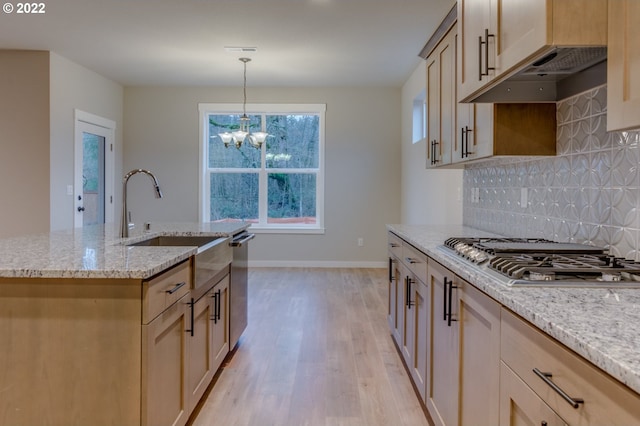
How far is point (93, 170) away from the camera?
5.81 m

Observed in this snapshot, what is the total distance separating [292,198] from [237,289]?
3.72 meters

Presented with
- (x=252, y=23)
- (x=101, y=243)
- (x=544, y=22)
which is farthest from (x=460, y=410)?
(x=252, y=23)

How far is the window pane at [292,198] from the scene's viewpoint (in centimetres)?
667

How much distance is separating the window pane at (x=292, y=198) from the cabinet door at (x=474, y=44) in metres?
4.50

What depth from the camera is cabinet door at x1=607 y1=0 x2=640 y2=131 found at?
3.62ft

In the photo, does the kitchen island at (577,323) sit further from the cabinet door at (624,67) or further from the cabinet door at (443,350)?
the cabinet door at (624,67)

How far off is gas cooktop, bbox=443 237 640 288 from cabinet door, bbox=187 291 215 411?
1.25 metres

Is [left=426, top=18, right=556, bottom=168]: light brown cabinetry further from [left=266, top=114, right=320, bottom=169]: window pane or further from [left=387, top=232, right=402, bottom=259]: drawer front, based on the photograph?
[left=266, top=114, right=320, bottom=169]: window pane

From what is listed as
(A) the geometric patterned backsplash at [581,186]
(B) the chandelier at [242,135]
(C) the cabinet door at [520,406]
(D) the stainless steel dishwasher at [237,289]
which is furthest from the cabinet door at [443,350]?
(B) the chandelier at [242,135]

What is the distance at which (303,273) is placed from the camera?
613 cm

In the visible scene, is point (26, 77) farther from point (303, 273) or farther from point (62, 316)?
point (62, 316)

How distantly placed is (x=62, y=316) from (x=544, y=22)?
185 centimetres

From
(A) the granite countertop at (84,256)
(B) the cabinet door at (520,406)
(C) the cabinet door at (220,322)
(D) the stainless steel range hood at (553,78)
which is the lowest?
(C) the cabinet door at (220,322)

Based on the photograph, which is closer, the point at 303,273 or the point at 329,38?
the point at 329,38
